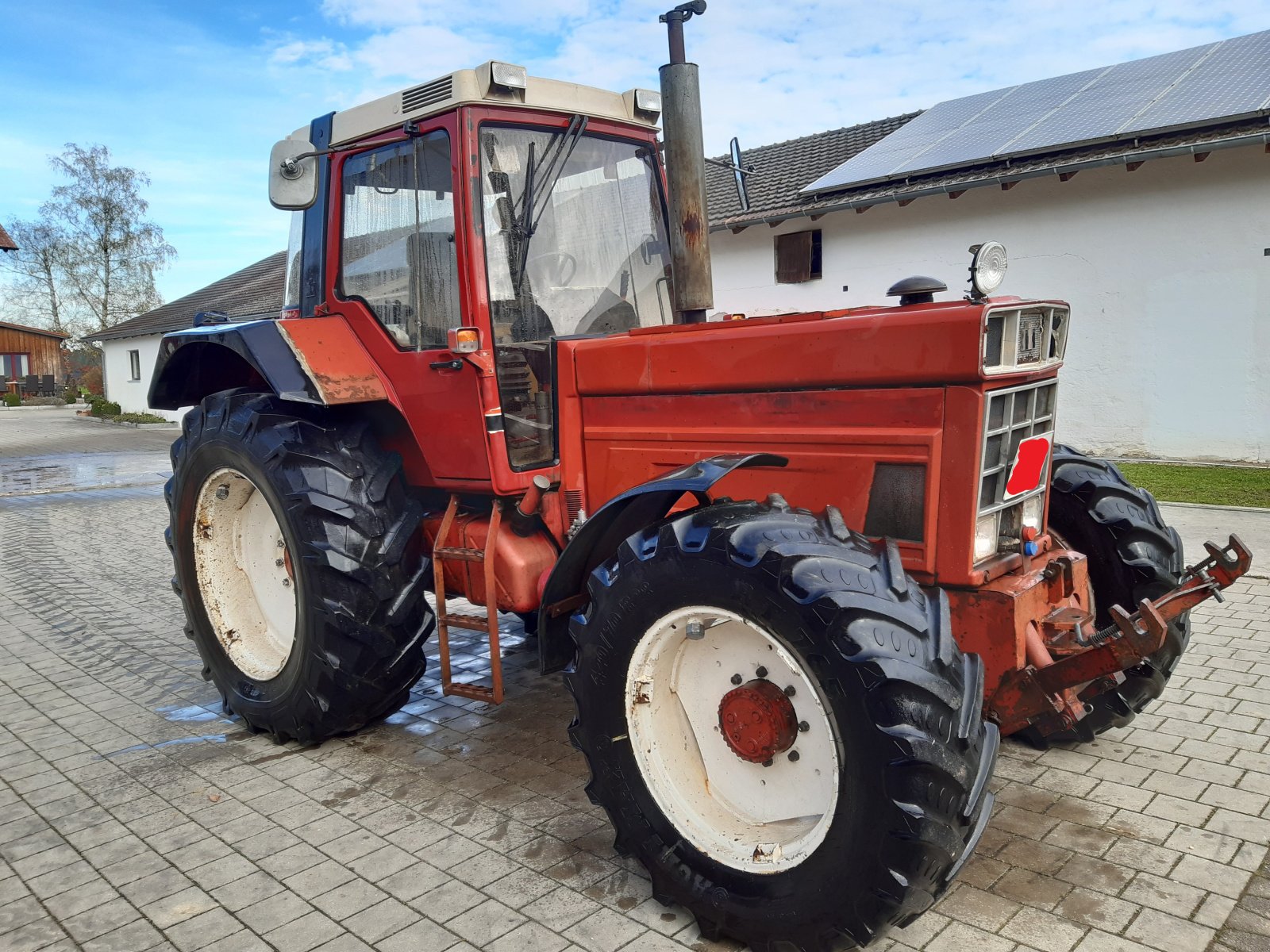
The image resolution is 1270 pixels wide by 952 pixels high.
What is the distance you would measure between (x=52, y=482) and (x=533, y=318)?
11.8 meters

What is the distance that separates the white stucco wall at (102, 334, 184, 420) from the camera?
2881cm

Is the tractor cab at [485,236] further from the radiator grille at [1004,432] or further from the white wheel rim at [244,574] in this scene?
the radiator grille at [1004,432]

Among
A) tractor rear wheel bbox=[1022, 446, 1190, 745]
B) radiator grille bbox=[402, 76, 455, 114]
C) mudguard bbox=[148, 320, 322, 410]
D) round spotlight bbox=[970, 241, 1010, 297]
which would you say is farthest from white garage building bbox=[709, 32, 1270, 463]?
round spotlight bbox=[970, 241, 1010, 297]

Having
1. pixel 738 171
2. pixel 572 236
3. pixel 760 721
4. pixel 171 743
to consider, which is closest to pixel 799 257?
pixel 738 171

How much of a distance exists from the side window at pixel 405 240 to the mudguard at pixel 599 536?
3.61 ft

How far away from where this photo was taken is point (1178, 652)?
11.0 feet

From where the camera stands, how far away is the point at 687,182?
11.6ft

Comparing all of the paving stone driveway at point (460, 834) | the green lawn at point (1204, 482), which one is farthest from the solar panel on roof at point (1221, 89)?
the paving stone driveway at point (460, 834)

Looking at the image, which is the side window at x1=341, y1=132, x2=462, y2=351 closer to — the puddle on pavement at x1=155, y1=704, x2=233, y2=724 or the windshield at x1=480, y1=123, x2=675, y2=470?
the windshield at x1=480, y1=123, x2=675, y2=470

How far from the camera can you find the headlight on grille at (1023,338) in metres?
2.55

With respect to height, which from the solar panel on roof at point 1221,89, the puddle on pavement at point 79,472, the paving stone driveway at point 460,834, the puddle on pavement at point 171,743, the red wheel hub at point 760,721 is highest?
the solar panel on roof at point 1221,89

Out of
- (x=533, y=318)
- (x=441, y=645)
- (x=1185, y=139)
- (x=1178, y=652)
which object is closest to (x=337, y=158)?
(x=533, y=318)

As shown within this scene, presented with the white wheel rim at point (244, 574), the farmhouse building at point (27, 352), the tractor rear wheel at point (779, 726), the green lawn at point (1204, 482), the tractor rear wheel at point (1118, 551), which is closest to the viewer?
the tractor rear wheel at point (779, 726)

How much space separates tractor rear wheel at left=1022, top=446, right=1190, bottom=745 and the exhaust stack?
1473 millimetres
